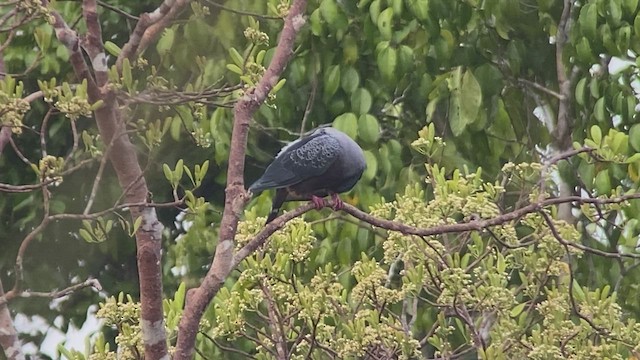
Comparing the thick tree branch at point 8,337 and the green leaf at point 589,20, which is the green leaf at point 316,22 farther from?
the thick tree branch at point 8,337

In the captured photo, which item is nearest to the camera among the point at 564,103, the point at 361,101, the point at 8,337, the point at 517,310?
the point at 8,337

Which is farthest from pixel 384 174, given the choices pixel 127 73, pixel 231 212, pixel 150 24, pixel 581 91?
pixel 127 73

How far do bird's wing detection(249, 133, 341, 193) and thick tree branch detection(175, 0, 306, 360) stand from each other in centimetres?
75

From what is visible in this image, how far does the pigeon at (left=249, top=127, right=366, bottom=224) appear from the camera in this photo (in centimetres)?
398

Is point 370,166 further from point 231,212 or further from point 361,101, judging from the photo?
point 231,212

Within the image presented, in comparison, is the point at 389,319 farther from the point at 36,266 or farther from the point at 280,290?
the point at 36,266

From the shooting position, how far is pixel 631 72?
201 inches

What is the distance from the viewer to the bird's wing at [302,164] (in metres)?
3.96

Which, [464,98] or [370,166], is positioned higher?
[464,98]

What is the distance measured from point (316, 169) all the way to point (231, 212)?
0.89 meters

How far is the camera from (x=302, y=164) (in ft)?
13.1

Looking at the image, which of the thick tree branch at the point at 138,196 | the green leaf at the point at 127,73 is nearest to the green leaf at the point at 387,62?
the thick tree branch at the point at 138,196

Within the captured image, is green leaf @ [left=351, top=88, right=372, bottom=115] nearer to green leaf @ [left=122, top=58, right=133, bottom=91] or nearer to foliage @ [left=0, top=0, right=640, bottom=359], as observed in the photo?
foliage @ [left=0, top=0, right=640, bottom=359]

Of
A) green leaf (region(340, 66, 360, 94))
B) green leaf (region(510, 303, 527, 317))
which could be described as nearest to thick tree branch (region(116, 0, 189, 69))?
green leaf (region(340, 66, 360, 94))
